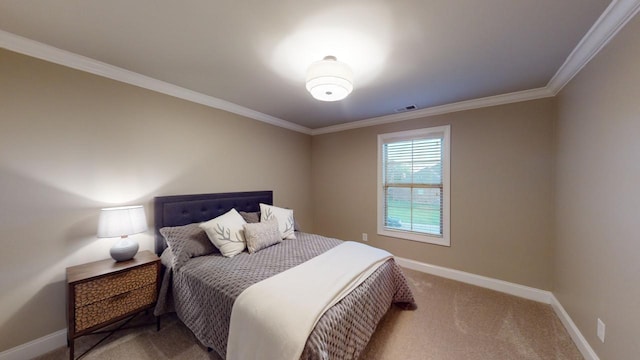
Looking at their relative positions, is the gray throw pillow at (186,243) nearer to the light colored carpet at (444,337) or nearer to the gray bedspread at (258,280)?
the gray bedspread at (258,280)

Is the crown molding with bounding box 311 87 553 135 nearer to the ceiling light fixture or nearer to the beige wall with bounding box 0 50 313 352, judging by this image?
the ceiling light fixture

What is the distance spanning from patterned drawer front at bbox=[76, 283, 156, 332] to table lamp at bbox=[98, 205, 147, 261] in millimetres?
315

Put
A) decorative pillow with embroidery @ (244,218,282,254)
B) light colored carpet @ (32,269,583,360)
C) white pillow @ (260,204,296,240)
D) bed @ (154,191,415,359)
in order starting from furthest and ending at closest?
white pillow @ (260,204,296,240), decorative pillow with embroidery @ (244,218,282,254), light colored carpet @ (32,269,583,360), bed @ (154,191,415,359)

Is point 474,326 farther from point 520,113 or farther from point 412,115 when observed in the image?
point 412,115

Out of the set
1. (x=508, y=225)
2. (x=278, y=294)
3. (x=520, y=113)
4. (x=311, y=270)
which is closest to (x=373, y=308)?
(x=311, y=270)

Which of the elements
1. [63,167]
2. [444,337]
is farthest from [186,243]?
[444,337]

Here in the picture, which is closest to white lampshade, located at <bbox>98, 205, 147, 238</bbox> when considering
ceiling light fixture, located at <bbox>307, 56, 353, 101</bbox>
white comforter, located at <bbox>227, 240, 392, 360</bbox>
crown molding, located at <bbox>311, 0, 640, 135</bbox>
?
white comforter, located at <bbox>227, 240, 392, 360</bbox>

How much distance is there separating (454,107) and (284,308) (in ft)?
Answer: 10.1

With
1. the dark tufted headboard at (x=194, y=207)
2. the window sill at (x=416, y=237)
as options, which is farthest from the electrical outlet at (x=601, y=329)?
the dark tufted headboard at (x=194, y=207)

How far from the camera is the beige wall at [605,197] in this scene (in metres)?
1.29

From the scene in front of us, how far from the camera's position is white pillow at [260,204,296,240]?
2.70 meters

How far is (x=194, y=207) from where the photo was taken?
2.58 meters

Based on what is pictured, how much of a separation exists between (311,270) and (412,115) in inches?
104

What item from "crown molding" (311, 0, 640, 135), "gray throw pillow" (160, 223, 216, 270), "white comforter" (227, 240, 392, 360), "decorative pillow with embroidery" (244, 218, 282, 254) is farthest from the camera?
"decorative pillow with embroidery" (244, 218, 282, 254)
